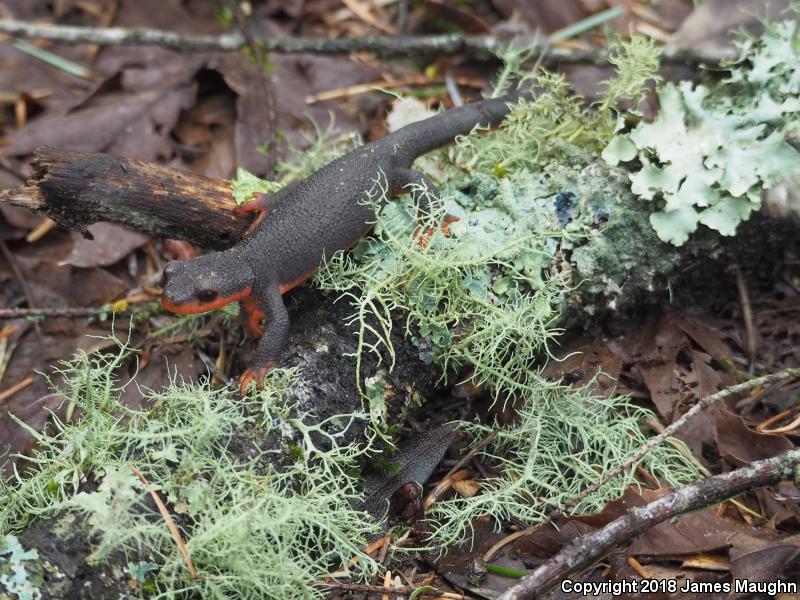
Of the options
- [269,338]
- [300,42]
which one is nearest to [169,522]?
[269,338]

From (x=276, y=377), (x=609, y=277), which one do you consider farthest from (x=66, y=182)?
(x=609, y=277)

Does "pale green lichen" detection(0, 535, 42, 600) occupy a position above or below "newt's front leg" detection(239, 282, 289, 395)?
below

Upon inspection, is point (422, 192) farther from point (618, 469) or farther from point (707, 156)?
point (618, 469)

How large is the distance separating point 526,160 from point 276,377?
167 cm

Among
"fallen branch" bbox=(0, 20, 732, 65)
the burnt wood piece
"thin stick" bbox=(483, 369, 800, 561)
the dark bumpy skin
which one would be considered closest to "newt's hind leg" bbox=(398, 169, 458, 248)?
the dark bumpy skin

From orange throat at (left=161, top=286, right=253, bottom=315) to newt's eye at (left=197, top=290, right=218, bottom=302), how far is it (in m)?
0.01

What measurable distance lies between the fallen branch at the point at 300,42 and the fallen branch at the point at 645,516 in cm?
306

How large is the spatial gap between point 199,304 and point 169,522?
1.01 metres

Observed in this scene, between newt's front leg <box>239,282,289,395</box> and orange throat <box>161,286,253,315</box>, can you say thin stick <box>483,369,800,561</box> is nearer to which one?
newt's front leg <box>239,282,289,395</box>

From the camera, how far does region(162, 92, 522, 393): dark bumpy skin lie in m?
3.08

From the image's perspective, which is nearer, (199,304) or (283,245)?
(199,304)

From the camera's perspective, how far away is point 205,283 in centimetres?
308

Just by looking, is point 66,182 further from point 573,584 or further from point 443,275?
point 573,584

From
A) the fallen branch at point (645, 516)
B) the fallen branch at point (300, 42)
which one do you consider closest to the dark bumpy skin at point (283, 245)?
the fallen branch at point (645, 516)
